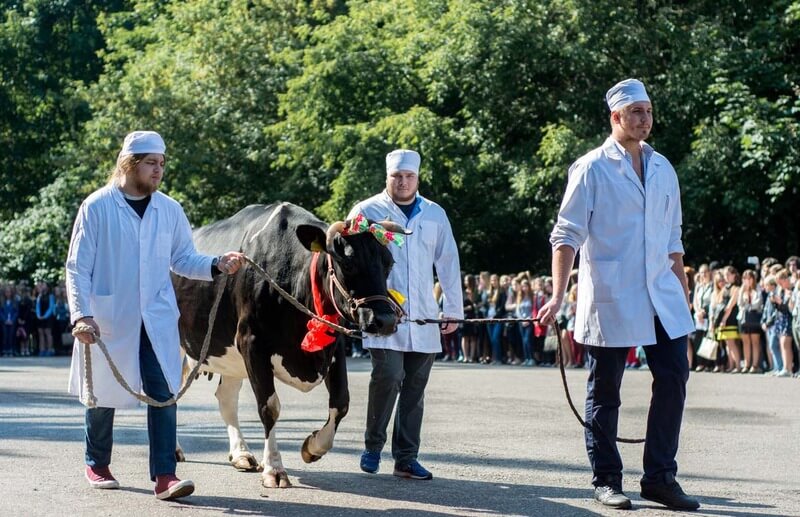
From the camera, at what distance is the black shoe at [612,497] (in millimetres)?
7777

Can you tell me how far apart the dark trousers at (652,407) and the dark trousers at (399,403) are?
161 centimetres

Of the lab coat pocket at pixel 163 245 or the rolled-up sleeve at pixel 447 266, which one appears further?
the rolled-up sleeve at pixel 447 266

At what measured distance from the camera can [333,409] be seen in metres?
9.03

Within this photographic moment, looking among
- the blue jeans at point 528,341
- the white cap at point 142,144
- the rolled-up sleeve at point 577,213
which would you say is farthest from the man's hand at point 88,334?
the blue jeans at point 528,341

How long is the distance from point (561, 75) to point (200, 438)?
832 inches

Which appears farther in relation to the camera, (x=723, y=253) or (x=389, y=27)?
(x=389, y=27)

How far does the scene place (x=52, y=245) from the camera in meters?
41.3

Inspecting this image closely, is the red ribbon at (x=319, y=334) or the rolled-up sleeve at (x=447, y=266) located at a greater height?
the rolled-up sleeve at (x=447, y=266)

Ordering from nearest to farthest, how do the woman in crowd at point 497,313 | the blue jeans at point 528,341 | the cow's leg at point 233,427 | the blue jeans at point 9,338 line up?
1. the cow's leg at point 233,427
2. the blue jeans at point 528,341
3. the woman in crowd at point 497,313
4. the blue jeans at point 9,338

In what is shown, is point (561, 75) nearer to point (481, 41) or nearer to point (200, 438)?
point (481, 41)

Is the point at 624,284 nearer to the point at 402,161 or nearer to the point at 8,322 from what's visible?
the point at 402,161

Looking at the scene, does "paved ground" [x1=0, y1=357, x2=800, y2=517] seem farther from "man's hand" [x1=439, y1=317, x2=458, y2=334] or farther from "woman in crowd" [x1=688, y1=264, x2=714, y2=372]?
"woman in crowd" [x1=688, y1=264, x2=714, y2=372]

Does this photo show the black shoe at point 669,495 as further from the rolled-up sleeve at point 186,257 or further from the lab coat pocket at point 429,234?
the rolled-up sleeve at point 186,257

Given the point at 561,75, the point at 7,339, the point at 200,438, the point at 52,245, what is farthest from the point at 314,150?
the point at 200,438
